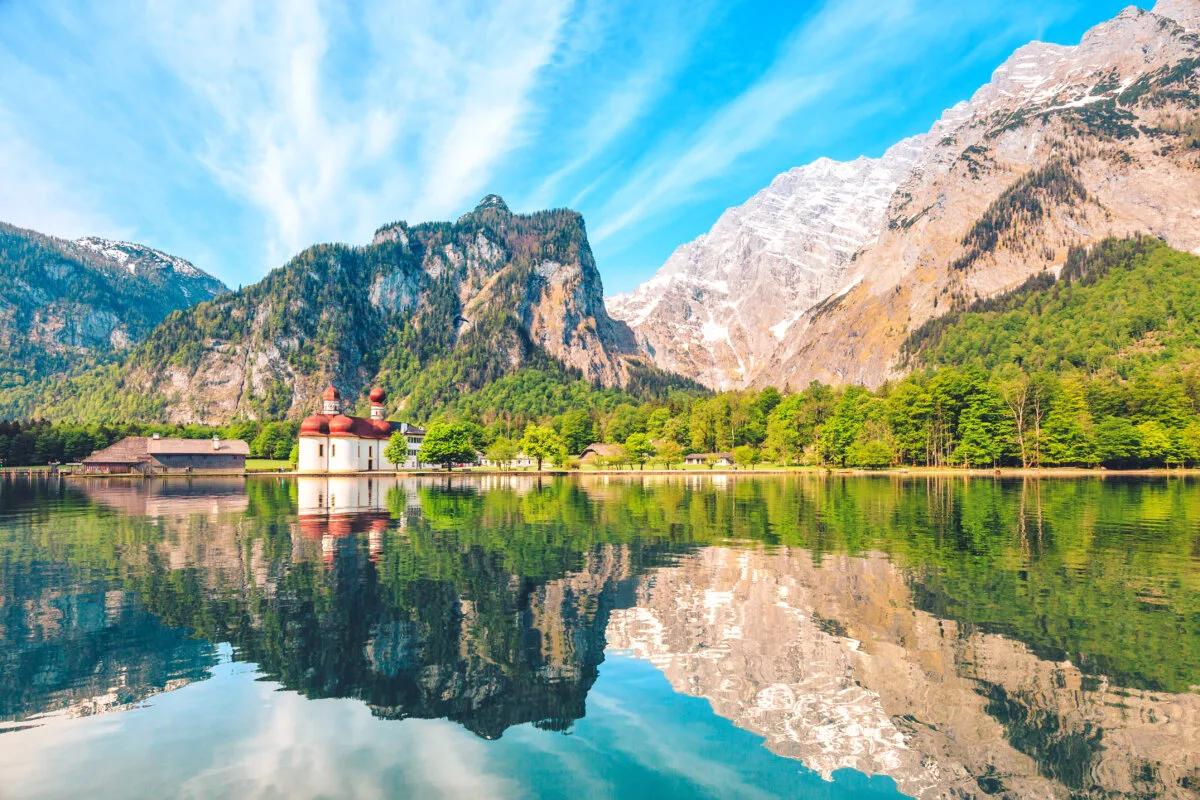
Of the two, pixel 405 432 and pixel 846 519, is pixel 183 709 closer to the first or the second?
pixel 846 519

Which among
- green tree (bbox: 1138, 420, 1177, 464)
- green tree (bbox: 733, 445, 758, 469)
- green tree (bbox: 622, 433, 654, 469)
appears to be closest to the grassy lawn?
green tree (bbox: 622, 433, 654, 469)

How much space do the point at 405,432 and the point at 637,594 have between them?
A: 6378 inches

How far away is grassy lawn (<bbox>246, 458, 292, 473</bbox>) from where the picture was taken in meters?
150

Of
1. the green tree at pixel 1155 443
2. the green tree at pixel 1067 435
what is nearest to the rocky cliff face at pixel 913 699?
the green tree at pixel 1067 435

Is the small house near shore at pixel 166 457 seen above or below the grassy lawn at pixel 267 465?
above

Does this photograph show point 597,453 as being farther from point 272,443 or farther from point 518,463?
point 272,443

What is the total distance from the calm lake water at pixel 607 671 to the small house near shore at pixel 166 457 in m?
130

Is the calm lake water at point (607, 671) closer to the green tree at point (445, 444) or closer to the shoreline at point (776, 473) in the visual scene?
the shoreline at point (776, 473)

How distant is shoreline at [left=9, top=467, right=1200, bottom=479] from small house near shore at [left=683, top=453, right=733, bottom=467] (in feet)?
39.0

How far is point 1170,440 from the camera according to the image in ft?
357

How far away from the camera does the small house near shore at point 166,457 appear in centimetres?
14300

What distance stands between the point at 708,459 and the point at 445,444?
60206 mm

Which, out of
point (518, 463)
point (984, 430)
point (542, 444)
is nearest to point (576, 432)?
point (518, 463)

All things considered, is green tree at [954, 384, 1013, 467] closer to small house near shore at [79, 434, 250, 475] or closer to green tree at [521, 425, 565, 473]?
green tree at [521, 425, 565, 473]
